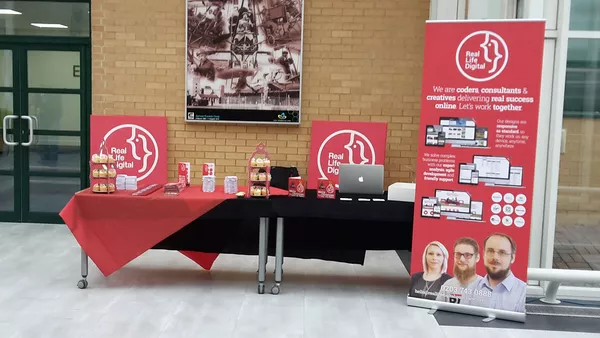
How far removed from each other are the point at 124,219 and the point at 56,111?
328cm

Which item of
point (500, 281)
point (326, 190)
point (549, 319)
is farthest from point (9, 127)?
point (549, 319)

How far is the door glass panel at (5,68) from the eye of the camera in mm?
7227

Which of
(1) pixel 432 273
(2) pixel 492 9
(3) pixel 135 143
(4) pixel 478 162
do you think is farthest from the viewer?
(3) pixel 135 143

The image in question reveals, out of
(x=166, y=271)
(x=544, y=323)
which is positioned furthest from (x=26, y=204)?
(x=544, y=323)

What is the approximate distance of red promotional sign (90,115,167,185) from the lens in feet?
21.8

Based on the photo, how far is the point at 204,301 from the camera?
177 inches

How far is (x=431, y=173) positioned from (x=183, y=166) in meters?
2.05

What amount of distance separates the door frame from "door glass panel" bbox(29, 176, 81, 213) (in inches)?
2.1

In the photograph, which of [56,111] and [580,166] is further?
[56,111]

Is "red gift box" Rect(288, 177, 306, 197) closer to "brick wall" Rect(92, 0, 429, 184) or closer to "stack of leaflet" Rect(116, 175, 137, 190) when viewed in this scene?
"stack of leaflet" Rect(116, 175, 137, 190)

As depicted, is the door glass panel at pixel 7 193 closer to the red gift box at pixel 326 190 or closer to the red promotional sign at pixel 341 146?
the red promotional sign at pixel 341 146

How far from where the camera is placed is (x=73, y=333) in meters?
3.79

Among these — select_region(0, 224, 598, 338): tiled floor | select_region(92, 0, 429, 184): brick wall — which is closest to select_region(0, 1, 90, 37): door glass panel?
select_region(92, 0, 429, 184): brick wall

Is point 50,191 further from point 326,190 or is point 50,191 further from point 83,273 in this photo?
point 326,190
